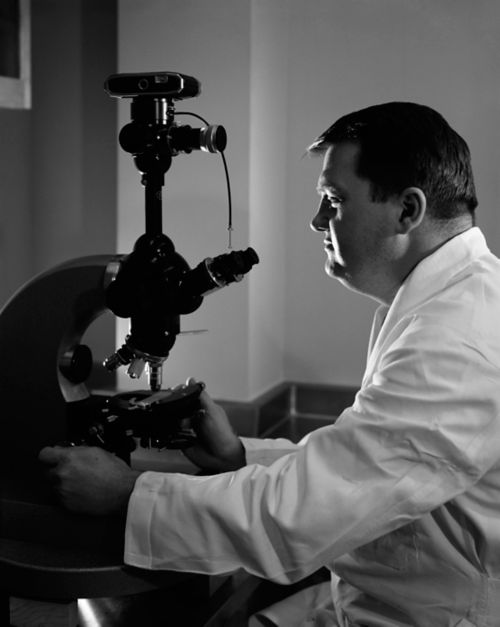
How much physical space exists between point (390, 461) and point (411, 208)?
44 centimetres

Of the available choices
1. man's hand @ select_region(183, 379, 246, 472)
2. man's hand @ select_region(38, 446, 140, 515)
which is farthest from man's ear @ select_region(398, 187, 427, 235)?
man's hand @ select_region(38, 446, 140, 515)

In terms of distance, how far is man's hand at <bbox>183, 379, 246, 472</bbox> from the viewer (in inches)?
58.6

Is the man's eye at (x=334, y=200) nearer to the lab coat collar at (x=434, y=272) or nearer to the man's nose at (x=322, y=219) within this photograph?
the man's nose at (x=322, y=219)

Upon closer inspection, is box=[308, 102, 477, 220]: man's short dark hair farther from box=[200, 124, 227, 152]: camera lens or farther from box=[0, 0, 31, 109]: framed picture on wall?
box=[0, 0, 31, 109]: framed picture on wall

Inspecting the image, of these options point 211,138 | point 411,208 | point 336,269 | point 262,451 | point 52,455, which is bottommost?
point 262,451

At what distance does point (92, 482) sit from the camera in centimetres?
118

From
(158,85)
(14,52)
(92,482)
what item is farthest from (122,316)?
(14,52)

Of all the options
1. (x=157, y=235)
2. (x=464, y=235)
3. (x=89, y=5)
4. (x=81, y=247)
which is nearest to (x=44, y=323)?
(x=157, y=235)

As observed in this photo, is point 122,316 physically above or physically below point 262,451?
above

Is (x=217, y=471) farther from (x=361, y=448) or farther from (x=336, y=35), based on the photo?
(x=336, y=35)

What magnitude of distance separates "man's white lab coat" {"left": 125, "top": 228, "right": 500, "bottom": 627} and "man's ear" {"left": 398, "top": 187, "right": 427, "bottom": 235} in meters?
0.16

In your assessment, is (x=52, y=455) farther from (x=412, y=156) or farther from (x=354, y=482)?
(x=412, y=156)

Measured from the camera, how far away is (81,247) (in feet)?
9.21

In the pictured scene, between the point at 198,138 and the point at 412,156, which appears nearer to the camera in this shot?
the point at 198,138
